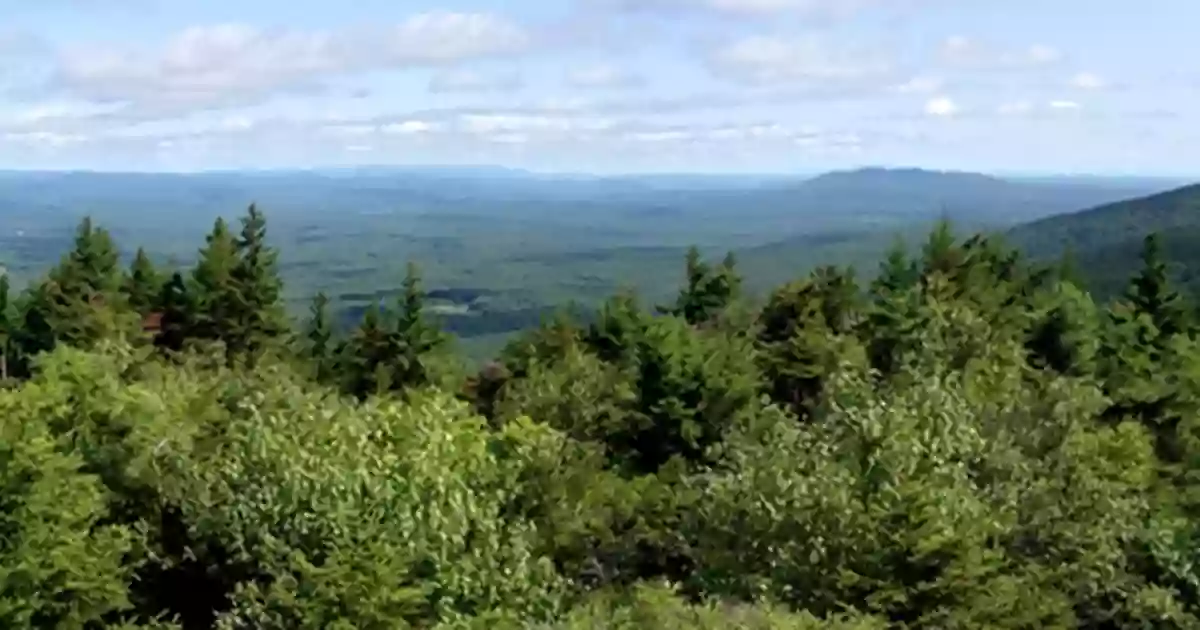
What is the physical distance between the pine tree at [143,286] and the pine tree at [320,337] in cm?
→ 623

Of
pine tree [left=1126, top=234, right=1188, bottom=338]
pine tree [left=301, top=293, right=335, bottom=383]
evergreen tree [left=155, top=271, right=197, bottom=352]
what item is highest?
pine tree [left=1126, top=234, right=1188, bottom=338]

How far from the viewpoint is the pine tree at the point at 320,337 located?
5825 cm

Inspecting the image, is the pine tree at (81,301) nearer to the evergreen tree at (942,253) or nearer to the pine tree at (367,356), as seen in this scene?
the pine tree at (367,356)

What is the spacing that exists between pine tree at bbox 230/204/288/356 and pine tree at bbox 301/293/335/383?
2.27m

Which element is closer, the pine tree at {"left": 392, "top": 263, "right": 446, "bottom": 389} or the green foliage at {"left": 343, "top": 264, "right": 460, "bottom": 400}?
the green foliage at {"left": 343, "top": 264, "right": 460, "bottom": 400}

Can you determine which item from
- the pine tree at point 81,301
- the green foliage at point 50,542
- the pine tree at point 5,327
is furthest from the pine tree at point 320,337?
the green foliage at point 50,542

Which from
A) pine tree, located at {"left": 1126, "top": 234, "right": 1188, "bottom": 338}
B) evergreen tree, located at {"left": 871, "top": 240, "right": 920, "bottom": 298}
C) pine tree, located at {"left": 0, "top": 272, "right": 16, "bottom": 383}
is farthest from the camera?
evergreen tree, located at {"left": 871, "top": 240, "right": 920, "bottom": 298}

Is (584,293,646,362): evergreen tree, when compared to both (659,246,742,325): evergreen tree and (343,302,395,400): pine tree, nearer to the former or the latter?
(343,302,395,400): pine tree

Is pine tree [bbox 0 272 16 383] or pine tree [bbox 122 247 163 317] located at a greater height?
pine tree [bbox 122 247 163 317]

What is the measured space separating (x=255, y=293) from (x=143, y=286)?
524 centimetres

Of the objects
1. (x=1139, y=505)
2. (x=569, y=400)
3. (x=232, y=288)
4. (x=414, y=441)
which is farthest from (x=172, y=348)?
(x=1139, y=505)

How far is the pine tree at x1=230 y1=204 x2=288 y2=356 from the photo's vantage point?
5528 cm

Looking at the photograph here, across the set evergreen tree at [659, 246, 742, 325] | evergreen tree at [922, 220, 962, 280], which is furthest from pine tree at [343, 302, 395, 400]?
evergreen tree at [922, 220, 962, 280]

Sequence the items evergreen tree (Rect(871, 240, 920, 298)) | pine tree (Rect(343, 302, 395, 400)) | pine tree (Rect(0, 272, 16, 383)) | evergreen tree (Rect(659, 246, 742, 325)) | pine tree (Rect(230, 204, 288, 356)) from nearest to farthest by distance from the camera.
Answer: pine tree (Rect(343, 302, 395, 400))
pine tree (Rect(0, 272, 16, 383))
pine tree (Rect(230, 204, 288, 356))
evergreen tree (Rect(871, 240, 920, 298))
evergreen tree (Rect(659, 246, 742, 325))
